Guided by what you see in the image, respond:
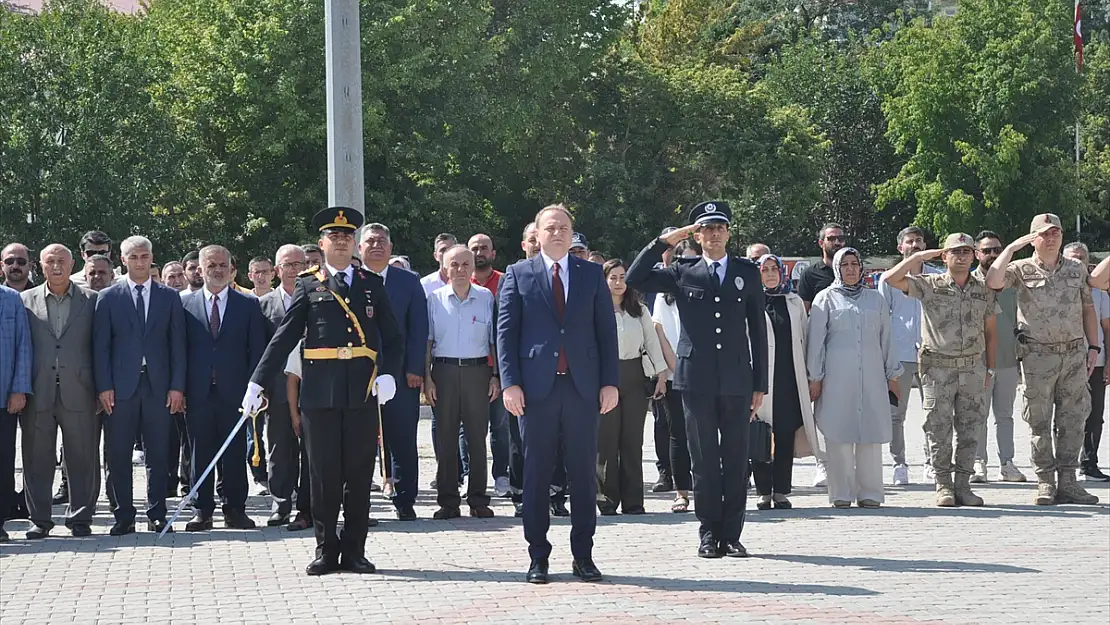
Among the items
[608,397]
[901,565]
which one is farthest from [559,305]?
[901,565]

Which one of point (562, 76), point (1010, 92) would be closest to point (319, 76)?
point (562, 76)

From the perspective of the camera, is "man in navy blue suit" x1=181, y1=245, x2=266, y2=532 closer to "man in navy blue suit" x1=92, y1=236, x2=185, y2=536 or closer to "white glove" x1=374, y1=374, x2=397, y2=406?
"man in navy blue suit" x1=92, y1=236, x2=185, y2=536

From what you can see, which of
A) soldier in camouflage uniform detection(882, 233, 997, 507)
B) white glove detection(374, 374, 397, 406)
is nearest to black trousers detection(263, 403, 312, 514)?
white glove detection(374, 374, 397, 406)

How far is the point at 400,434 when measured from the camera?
38.6ft

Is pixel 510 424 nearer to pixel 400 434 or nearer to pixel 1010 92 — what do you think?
pixel 400 434

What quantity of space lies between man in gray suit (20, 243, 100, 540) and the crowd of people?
2cm

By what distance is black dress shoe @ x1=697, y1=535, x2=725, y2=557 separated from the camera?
975cm

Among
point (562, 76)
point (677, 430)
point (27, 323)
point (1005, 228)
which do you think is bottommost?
point (677, 430)

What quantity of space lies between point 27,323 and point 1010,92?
4576 centimetres

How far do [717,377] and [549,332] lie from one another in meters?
1.41

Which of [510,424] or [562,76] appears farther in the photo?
[562,76]

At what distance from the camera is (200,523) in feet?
37.1

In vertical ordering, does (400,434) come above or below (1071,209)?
below

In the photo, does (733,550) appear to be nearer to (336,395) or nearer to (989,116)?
(336,395)
